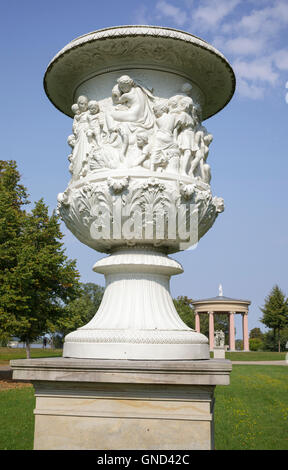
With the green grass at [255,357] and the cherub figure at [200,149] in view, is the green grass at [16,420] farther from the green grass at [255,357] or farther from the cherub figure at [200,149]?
the green grass at [255,357]

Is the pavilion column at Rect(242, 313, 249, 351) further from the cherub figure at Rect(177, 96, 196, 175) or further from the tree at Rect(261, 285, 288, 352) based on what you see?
the cherub figure at Rect(177, 96, 196, 175)

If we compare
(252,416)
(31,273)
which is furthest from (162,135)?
(31,273)

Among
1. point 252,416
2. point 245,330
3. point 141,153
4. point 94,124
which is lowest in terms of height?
point 252,416

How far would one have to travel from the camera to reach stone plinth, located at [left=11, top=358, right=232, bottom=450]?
259cm

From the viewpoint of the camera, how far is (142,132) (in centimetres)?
313

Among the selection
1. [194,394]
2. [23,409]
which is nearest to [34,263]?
[23,409]

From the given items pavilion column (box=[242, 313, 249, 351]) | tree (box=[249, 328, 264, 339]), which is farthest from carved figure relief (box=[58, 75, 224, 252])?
tree (box=[249, 328, 264, 339])

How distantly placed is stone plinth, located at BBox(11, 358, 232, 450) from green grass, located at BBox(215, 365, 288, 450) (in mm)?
3554

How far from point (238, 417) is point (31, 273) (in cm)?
791

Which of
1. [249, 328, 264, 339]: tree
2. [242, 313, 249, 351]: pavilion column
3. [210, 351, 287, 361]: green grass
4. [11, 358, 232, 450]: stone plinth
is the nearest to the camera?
[11, 358, 232, 450]: stone plinth

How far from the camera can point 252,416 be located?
7.90 m

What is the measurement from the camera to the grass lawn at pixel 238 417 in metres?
5.98

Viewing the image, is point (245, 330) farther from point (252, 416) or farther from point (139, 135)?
point (139, 135)
